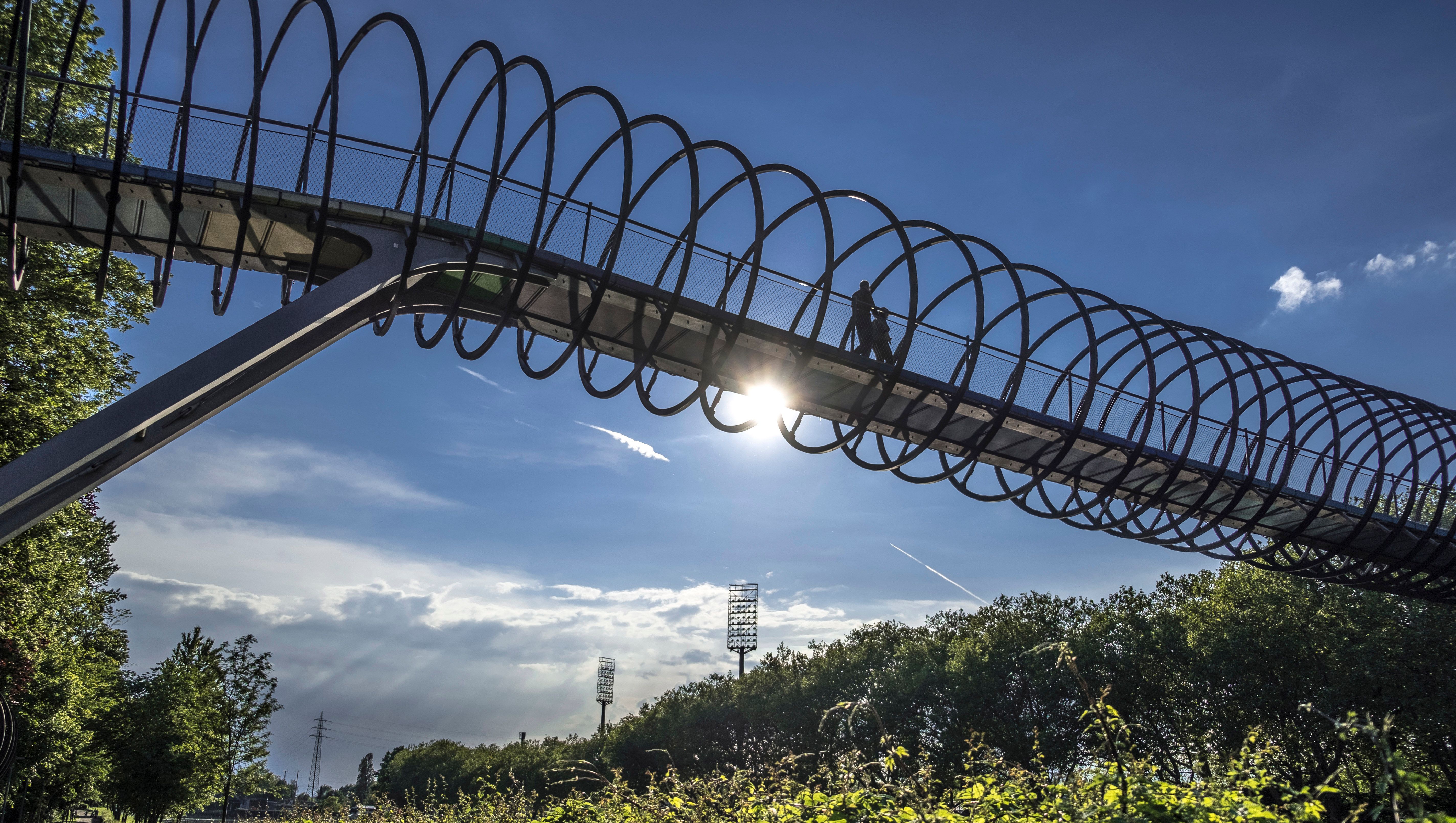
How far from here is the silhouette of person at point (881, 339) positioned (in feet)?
45.3

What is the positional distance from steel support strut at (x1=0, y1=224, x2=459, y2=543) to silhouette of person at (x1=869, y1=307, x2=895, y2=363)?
6.56m

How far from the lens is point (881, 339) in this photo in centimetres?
1384

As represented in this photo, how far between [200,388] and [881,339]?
9553mm

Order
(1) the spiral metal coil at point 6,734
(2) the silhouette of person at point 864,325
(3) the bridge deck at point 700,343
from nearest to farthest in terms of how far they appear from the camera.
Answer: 1. (3) the bridge deck at point 700,343
2. (2) the silhouette of person at point 864,325
3. (1) the spiral metal coil at point 6,734

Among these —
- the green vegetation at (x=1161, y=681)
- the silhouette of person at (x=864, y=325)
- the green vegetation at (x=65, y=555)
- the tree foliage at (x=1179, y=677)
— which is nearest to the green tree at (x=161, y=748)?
the green vegetation at (x=65, y=555)

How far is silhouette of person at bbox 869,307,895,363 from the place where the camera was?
13.8 meters

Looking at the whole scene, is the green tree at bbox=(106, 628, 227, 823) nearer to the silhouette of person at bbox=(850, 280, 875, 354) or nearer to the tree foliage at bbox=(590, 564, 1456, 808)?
the tree foliage at bbox=(590, 564, 1456, 808)

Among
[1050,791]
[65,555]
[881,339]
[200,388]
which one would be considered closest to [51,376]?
[65,555]

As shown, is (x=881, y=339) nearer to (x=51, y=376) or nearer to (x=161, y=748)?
(x=51, y=376)

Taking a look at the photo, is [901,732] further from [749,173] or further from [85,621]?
[749,173]

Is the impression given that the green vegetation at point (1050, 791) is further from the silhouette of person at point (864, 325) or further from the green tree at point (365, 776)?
the green tree at point (365, 776)

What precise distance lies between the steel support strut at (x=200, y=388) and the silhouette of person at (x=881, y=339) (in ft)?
21.5

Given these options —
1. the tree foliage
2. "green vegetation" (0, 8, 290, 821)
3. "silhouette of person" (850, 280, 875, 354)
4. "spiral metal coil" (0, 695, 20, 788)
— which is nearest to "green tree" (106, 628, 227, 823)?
"green vegetation" (0, 8, 290, 821)

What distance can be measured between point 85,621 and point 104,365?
32.7 feet
